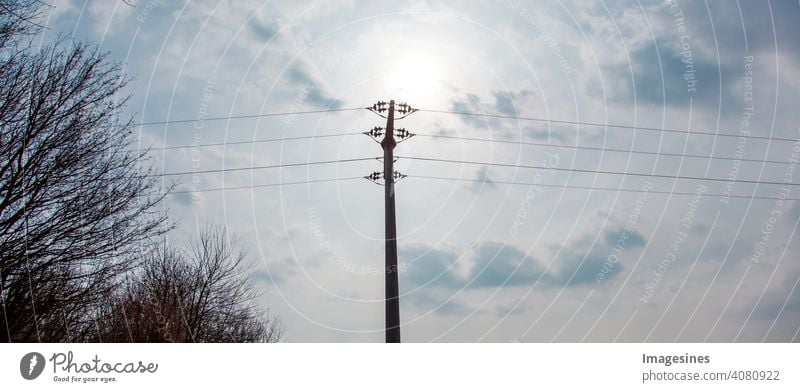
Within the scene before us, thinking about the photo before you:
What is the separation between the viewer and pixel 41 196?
1399 cm

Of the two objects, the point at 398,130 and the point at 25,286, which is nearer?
the point at 25,286

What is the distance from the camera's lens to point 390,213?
1816 centimetres

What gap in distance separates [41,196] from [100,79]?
3356 mm

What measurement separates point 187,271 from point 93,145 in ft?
48.4

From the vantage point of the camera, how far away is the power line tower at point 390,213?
16.7 meters

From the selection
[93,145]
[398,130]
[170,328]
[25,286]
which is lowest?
[170,328]

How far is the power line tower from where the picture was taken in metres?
16.7

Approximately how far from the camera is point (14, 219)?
1349cm

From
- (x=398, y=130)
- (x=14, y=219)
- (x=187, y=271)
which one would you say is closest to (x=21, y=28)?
(x=14, y=219)

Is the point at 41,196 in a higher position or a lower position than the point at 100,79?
lower
